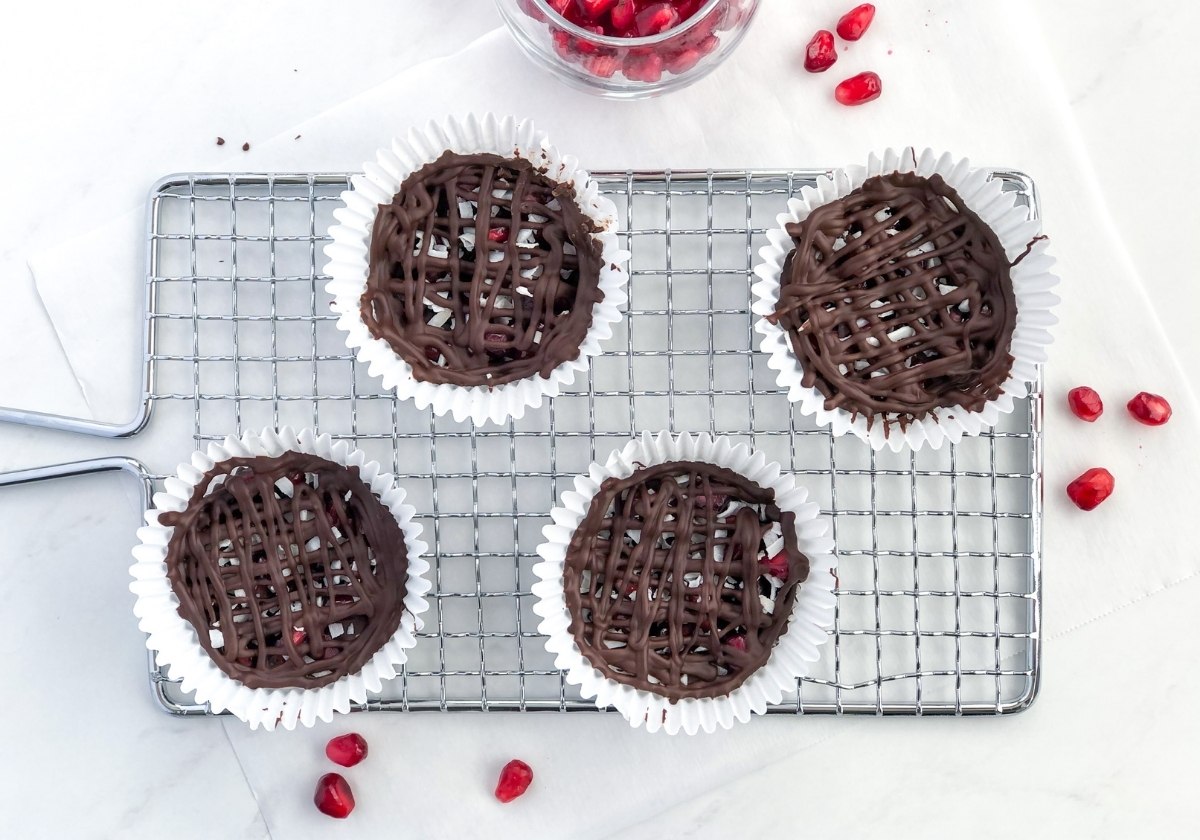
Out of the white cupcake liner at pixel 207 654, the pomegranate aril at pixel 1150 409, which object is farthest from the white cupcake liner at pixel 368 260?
the pomegranate aril at pixel 1150 409

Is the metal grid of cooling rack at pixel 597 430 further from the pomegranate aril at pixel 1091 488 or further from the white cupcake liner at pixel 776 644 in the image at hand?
the white cupcake liner at pixel 776 644

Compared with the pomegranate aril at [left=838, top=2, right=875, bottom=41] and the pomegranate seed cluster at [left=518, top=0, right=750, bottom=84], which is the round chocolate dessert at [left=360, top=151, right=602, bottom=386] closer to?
the pomegranate seed cluster at [left=518, top=0, right=750, bottom=84]

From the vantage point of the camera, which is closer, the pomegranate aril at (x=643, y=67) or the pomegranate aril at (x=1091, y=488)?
the pomegranate aril at (x=643, y=67)

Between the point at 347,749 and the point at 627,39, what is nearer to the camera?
the point at 627,39

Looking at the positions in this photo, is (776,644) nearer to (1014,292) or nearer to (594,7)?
Answer: (1014,292)

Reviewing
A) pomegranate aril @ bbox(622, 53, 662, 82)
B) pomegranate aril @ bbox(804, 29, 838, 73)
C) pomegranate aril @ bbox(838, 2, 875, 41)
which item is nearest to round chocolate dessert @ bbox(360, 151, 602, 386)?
pomegranate aril @ bbox(622, 53, 662, 82)

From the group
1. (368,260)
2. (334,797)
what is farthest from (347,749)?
(368,260)
